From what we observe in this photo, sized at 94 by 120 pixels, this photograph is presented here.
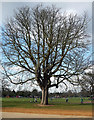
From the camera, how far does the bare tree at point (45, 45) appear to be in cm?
1529

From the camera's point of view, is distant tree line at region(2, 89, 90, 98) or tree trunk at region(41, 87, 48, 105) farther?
distant tree line at region(2, 89, 90, 98)

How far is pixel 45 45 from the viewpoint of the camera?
16078 millimetres

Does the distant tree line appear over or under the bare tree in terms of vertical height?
under

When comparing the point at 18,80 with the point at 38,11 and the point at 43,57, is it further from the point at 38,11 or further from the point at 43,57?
the point at 38,11

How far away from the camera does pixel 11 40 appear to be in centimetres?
1627

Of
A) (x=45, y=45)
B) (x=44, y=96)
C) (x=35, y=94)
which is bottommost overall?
(x=44, y=96)

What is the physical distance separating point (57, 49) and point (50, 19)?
2.92 metres

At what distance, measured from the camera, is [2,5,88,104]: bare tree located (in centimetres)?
1529

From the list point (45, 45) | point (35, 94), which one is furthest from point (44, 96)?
point (45, 45)

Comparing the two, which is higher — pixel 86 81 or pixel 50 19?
pixel 50 19

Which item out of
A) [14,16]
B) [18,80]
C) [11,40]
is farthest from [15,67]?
[14,16]

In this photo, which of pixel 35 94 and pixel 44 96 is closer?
pixel 44 96

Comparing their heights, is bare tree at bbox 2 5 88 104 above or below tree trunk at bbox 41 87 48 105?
above

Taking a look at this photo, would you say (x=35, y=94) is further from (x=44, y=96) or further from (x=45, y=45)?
(x=45, y=45)
